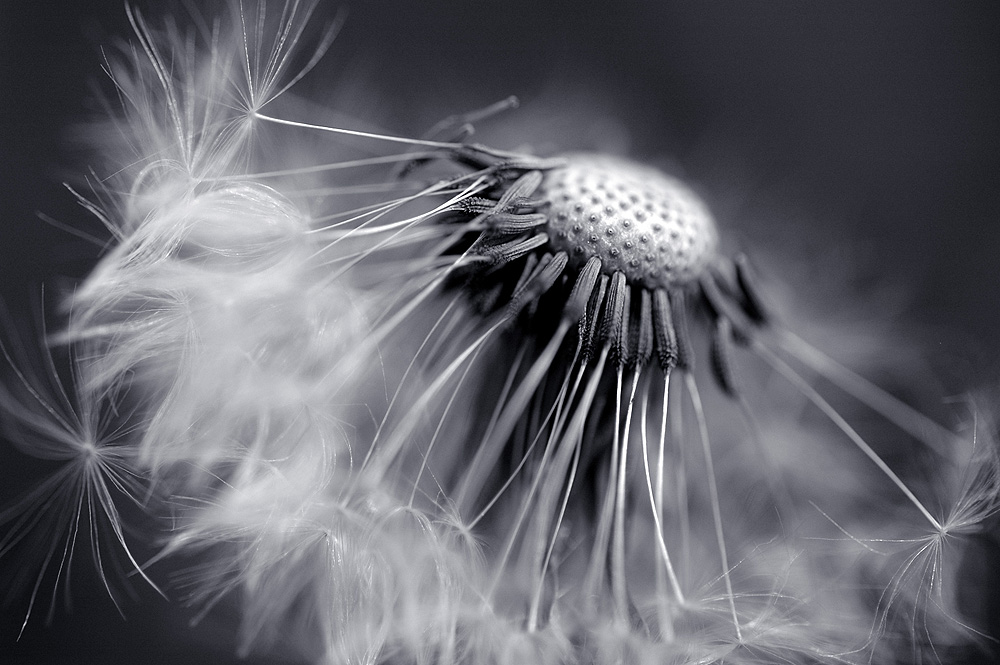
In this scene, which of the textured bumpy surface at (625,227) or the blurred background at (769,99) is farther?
the blurred background at (769,99)

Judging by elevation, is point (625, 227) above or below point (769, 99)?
below

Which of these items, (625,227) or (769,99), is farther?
(769,99)

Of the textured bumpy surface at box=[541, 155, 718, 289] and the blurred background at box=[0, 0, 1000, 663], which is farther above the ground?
the blurred background at box=[0, 0, 1000, 663]

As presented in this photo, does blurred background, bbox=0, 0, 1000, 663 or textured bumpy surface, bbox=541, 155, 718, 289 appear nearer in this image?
textured bumpy surface, bbox=541, 155, 718, 289

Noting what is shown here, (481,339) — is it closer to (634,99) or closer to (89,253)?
(89,253)

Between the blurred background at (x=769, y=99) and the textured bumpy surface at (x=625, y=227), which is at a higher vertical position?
the blurred background at (x=769, y=99)
